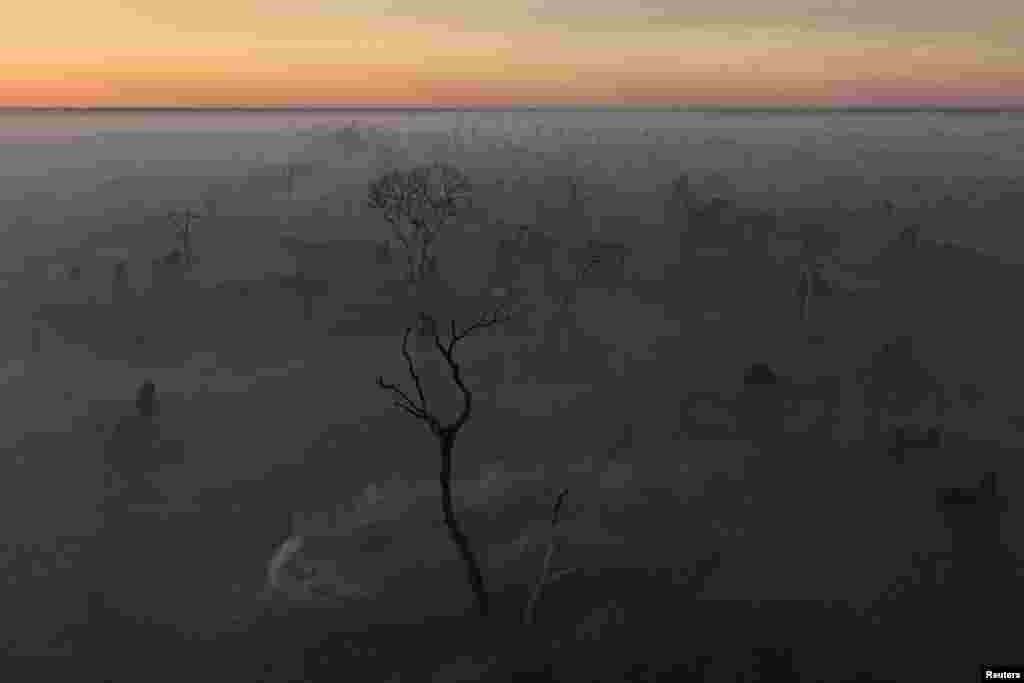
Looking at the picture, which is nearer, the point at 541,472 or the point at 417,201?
the point at 541,472

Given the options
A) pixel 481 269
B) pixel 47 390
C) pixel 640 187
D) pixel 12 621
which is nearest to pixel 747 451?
pixel 12 621

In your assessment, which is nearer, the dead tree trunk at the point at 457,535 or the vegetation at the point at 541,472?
the dead tree trunk at the point at 457,535

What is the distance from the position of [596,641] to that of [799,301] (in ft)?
131

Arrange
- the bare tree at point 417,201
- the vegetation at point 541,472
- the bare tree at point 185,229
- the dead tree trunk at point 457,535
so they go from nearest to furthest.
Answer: the dead tree trunk at point 457,535 < the vegetation at point 541,472 < the bare tree at point 417,201 < the bare tree at point 185,229

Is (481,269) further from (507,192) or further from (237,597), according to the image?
(507,192)

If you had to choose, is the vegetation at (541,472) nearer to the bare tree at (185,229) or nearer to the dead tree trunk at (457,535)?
the dead tree trunk at (457,535)

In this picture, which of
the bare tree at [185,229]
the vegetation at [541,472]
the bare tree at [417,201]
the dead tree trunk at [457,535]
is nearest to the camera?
the dead tree trunk at [457,535]

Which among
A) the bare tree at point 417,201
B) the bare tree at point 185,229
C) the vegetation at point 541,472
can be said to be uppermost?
the bare tree at point 417,201

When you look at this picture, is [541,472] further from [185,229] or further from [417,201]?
[185,229]

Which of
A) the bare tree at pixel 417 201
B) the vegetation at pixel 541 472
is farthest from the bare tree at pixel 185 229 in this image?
the bare tree at pixel 417 201

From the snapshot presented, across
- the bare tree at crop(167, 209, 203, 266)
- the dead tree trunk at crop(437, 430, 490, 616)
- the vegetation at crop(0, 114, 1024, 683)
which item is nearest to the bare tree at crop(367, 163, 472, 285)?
the vegetation at crop(0, 114, 1024, 683)

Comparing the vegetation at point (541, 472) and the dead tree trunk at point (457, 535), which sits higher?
the dead tree trunk at point (457, 535)

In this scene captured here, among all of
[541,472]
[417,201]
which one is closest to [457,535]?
[541,472]

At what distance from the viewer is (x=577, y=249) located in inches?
2788
